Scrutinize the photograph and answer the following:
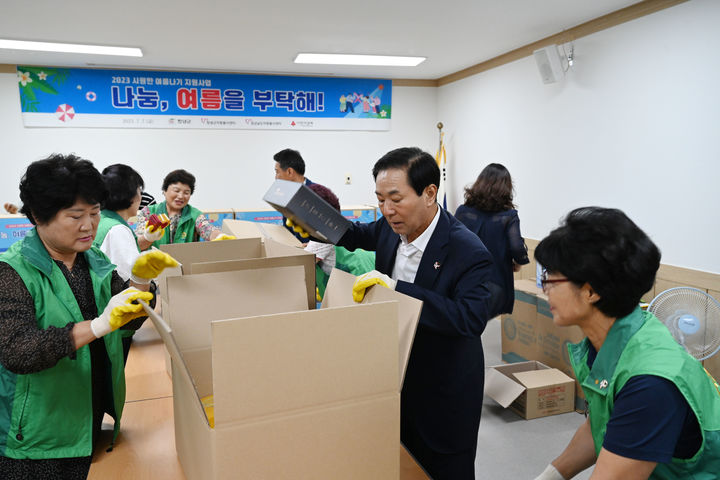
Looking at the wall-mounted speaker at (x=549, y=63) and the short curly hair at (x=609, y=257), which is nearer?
the short curly hair at (x=609, y=257)

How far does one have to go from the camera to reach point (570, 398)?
3.05 metres

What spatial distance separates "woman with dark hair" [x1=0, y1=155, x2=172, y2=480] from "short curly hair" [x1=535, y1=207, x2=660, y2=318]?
0.91 metres

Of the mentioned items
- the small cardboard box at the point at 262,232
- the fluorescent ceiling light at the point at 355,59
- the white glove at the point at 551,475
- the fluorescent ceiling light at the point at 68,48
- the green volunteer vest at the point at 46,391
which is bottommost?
the white glove at the point at 551,475

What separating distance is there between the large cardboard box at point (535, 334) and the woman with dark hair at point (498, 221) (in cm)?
30

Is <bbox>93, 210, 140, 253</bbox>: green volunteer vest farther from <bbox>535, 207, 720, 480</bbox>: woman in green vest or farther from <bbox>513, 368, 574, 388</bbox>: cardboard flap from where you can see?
<bbox>513, 368, 574, 388</bbox>: cardboard flap

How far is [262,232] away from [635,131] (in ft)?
9.39

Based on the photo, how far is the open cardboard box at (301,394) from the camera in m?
0.72

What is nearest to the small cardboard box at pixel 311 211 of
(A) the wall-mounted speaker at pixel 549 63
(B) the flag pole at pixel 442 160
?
(A) the wall-mounted speaker at pixel 549 63

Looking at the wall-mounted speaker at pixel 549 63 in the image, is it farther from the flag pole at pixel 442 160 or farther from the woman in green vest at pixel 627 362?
the woman in green vest at pixel 627 362

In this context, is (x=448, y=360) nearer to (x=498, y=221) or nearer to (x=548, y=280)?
(x=548, y=280)

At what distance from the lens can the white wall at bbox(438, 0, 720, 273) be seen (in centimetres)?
303

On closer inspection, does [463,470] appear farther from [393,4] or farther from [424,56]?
[424,56]

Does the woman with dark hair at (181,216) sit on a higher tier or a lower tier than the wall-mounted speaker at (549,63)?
lower

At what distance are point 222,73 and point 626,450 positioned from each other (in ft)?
18.6
